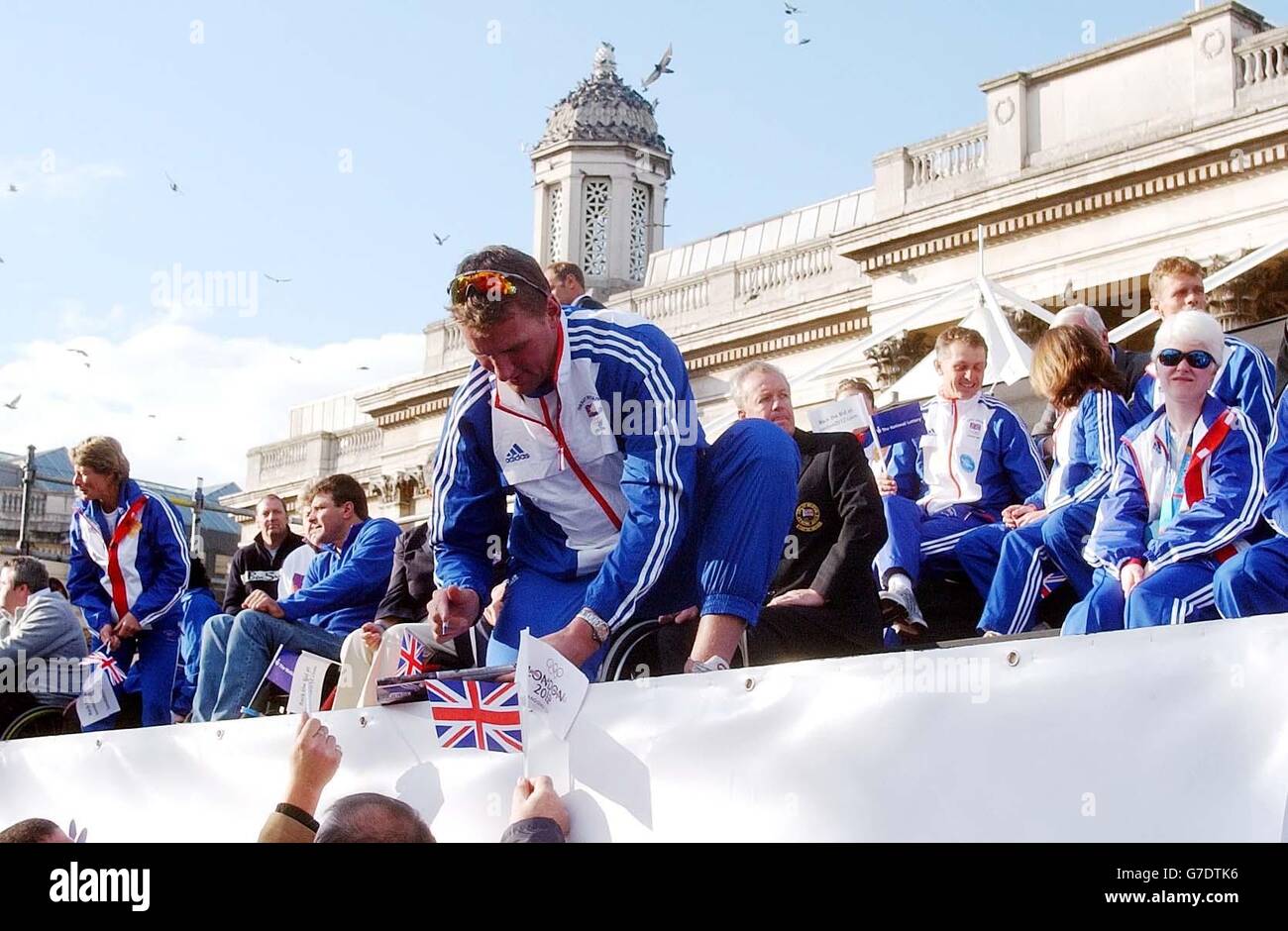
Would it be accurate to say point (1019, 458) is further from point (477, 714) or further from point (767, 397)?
point (477, 714)

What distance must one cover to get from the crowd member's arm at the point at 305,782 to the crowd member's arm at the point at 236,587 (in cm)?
475

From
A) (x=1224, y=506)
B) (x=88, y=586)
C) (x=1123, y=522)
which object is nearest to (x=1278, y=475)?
(x=1224, y=506)

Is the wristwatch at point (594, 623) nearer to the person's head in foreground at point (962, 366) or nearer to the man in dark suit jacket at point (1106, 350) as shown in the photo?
the man in dark suit jacket at point (1106, 350)

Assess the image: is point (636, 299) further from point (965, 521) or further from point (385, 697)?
point (385, 697)

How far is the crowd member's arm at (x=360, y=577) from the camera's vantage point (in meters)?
7.10

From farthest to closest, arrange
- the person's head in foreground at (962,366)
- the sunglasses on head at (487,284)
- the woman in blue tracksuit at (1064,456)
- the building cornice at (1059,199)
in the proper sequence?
the building cornice at (1059,199)
the person's head in foreground at (962,366)
the woman in blue tracksuit at (1064,456)
the sunglasses on head at (487,284)

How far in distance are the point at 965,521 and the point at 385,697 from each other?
360 centimetres

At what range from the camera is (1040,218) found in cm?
2500

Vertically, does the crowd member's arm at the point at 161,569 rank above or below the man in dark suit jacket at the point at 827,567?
above

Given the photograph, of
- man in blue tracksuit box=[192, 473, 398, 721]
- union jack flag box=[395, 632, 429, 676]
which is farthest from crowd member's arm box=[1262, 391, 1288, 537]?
man in blue tracksuit box=[192, 473, 398, 721]

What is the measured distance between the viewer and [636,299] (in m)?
34.9

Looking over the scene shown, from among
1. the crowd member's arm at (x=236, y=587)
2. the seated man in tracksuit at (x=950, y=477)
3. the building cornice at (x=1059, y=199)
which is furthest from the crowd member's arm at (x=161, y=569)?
the building cornice at (x=1059, y=199)

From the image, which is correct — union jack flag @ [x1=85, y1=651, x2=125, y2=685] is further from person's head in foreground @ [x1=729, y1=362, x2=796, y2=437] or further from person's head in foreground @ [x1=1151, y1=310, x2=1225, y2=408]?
person's head in foreground @ [x1=1151, y1=310, x2=1225, y2=408]

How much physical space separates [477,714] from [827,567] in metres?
2.21
